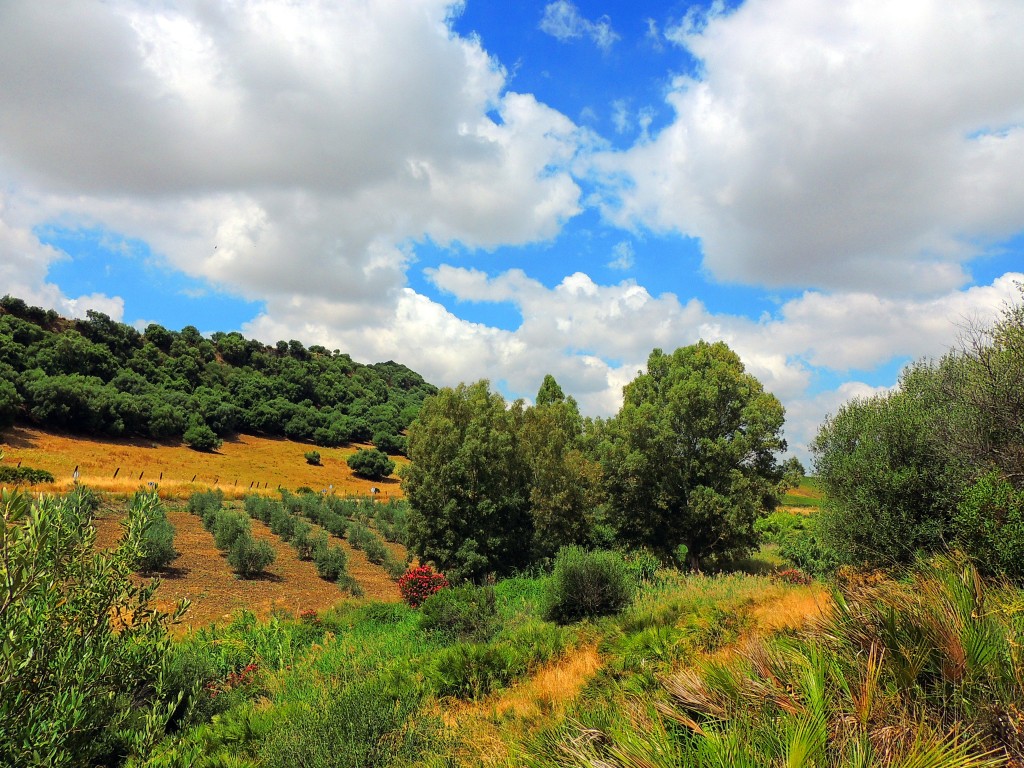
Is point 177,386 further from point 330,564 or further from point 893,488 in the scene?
point 893,488

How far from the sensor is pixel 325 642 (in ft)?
42.3

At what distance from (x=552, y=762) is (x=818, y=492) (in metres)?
15.6

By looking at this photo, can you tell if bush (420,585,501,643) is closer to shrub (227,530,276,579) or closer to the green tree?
the green tree

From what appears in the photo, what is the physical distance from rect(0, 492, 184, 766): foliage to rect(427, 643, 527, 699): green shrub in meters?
5.13

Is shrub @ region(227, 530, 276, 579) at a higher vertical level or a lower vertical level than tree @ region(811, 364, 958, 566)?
lower

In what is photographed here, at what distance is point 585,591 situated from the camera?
12.5 metres

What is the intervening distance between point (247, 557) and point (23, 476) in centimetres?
1989

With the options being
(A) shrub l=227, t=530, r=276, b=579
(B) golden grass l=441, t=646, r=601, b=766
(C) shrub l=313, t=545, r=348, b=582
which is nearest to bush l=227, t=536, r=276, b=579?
(A) shrub l=227, t=530, r=276, b=579

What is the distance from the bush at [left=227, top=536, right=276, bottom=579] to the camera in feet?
67.4

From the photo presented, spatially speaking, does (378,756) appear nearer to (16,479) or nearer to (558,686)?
(558,686)

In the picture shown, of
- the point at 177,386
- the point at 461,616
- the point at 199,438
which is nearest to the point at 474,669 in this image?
Result: the point at 461,616

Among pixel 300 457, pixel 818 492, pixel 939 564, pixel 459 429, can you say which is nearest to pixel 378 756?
pixel 939 564

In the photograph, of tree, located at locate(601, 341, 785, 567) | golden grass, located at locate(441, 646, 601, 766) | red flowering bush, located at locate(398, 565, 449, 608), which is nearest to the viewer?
golden grass, located at locate(441, 646, 601, 766)

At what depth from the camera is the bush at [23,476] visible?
2914cm
